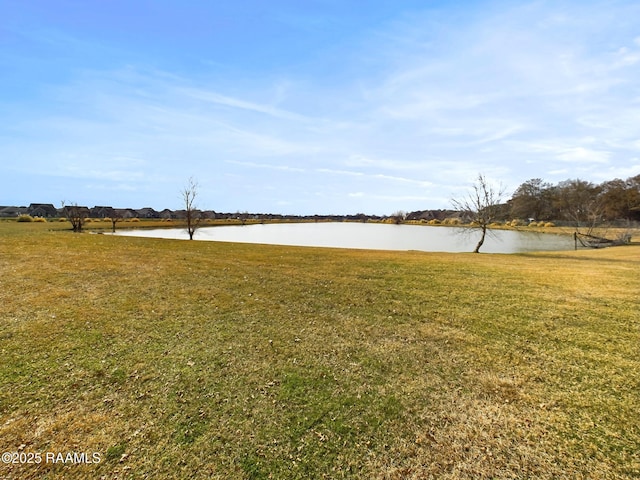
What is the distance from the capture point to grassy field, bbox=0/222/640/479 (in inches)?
116

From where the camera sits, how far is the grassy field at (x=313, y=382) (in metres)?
2.96

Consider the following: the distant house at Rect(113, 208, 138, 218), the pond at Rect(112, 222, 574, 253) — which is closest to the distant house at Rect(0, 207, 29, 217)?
the distant house at Rect(113, 208, 138, 218)

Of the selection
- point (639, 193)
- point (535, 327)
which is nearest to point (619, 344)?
point (535, 327)

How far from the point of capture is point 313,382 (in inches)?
167

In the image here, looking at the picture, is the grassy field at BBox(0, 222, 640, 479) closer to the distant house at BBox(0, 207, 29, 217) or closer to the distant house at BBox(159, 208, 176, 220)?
the distant house at BBox(0, 207, 29, 217)

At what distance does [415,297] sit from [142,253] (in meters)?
12.0

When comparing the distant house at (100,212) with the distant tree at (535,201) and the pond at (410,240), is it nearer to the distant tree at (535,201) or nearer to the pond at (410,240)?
the pond at (410,240)

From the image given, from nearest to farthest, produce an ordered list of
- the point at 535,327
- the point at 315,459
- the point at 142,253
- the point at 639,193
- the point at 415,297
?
1. the point at 315,459
2. the point at 535,327
3. the point at 415,297
4. the point at 142,253
5. the point at 639,193

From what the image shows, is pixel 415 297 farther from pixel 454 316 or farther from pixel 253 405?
pixel 253 405

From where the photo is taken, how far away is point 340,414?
359 centimetres

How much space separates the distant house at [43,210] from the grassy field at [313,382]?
11701cm

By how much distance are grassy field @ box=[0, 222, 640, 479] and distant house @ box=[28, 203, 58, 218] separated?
117 metres

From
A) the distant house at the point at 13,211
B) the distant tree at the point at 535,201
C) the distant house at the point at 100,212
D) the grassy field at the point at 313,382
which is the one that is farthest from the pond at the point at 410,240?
the distant house at the point at 13,211

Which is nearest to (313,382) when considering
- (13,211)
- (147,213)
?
(13,211)
